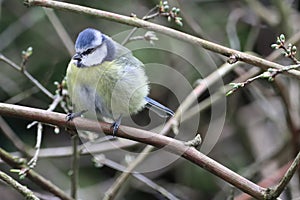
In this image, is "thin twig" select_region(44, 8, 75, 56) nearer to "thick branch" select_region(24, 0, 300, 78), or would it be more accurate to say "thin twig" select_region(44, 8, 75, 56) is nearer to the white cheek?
the white cheek

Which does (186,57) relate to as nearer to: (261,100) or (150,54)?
(150,54)

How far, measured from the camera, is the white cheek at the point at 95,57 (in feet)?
4.94

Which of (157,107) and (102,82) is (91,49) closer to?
(102,82)

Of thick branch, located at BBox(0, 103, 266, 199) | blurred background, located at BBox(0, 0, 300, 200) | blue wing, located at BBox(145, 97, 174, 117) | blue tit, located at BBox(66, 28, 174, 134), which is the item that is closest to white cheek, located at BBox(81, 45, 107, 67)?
blue tit, located at BBox(66, 28, 174, 134)

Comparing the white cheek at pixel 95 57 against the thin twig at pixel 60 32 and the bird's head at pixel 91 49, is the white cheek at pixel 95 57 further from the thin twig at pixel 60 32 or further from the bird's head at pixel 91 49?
the thin twig at pixel 60 32

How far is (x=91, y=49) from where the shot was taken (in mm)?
1491

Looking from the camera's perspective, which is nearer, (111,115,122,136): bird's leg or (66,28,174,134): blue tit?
(111,115,122,136): bird's leg

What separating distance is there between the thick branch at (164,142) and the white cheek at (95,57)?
30 cm

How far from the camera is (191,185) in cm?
272

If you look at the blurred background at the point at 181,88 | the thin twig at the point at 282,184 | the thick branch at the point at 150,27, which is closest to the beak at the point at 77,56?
the thick branch at the point at 150,27

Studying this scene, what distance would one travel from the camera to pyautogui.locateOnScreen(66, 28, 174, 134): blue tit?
1490 mm

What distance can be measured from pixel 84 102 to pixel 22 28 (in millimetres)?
1350

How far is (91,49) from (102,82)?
10cm

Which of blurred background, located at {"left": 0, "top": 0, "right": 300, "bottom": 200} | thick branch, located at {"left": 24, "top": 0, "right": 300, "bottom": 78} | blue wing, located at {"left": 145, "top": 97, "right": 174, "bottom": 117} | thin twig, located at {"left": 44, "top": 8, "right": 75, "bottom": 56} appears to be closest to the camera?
thick branch, located at {"left": 24, "top": 0, "right": 300, "bottom": 78}
